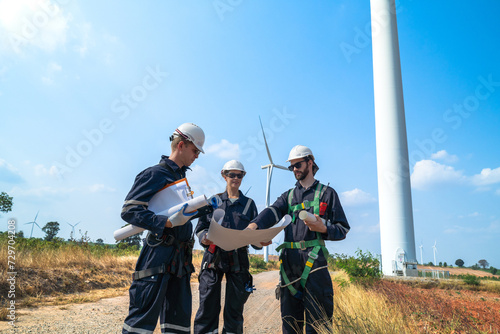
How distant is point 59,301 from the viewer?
8.75m

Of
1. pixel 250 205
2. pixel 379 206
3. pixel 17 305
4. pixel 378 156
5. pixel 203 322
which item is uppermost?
pixel 378 156

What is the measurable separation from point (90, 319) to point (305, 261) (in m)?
5.72

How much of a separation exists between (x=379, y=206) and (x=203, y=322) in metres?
23.8

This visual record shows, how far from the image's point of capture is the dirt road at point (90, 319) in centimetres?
636

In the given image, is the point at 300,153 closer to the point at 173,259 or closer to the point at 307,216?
the point at 307,216

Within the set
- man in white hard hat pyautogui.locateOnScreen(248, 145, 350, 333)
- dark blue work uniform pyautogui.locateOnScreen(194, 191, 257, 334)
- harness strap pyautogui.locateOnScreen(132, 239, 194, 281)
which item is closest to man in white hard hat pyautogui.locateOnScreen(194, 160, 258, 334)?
dark blue work uniform pyautogui.locateOnScreen(194, 191, 257, 334)

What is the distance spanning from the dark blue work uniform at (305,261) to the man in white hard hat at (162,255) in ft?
4.32

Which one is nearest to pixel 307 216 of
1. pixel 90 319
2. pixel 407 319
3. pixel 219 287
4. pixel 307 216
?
pixel 307 216

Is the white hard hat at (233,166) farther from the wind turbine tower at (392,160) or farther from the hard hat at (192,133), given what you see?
the wind turbine tower at (392,160)

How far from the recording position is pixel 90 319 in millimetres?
7316

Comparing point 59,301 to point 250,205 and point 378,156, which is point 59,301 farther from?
point 378,156

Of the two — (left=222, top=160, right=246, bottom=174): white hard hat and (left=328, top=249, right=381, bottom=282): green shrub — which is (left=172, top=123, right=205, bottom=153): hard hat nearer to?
(left=222, top=160, right=246, bottom=174): white hard hat

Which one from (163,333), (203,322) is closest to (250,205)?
(203,322)

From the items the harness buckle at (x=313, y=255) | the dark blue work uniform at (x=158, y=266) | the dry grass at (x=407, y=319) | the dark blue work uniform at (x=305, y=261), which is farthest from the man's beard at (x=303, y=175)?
the dry grass at (x=407, y=319)
